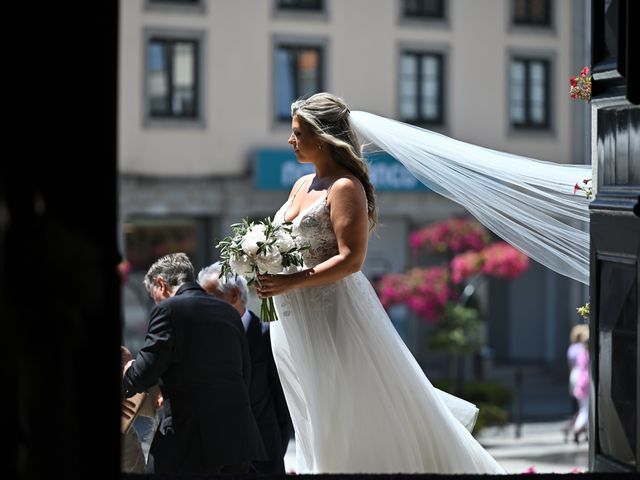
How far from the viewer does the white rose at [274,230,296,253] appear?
20.8 ft

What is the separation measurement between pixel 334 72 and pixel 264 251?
2366cm

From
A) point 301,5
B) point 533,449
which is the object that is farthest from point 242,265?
point 301,5

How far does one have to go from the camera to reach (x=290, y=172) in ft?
96.8

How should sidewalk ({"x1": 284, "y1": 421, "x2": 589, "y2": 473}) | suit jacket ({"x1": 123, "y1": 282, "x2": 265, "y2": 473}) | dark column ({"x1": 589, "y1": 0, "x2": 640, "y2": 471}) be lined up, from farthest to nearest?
sidewalk ({"x1": 284, "y1": 421, "x2": 589, "y2": 473})
suit jacket ({"x1": 123, "y1": 282, "x2": 265, "y2": 473})
dark column ({"x1": 589, "y1": 0, "x2": 640, "y2": 471})

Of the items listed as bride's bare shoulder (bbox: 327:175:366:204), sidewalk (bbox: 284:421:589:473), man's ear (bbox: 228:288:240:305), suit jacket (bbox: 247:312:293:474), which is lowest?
sidewalk (bbox: 284:421:589:473)

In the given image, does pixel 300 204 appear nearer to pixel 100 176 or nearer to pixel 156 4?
pixel 100 176

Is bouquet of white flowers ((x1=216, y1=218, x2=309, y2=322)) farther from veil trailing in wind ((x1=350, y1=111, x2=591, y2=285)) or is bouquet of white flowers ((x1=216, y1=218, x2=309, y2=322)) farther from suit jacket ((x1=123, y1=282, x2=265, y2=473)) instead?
veil trailing in wind ((x1=350, y1=111, x2=591, y2=285))

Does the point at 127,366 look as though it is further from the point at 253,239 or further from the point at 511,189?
the point at 511,189

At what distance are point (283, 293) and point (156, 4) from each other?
22616 mm

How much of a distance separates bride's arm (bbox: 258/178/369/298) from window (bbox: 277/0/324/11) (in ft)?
76.2

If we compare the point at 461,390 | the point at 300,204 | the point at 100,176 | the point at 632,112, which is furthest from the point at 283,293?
the point at 461,390

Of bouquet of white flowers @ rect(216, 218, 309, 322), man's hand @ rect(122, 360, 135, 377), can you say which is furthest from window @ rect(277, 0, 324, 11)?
bouquet of white flowers @ rect(216, 218, 309, 322)

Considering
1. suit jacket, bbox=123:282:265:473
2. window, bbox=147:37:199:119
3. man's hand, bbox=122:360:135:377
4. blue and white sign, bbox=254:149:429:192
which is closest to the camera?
suit jacket, bbox=123:282:265:473

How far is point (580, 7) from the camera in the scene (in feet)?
103
